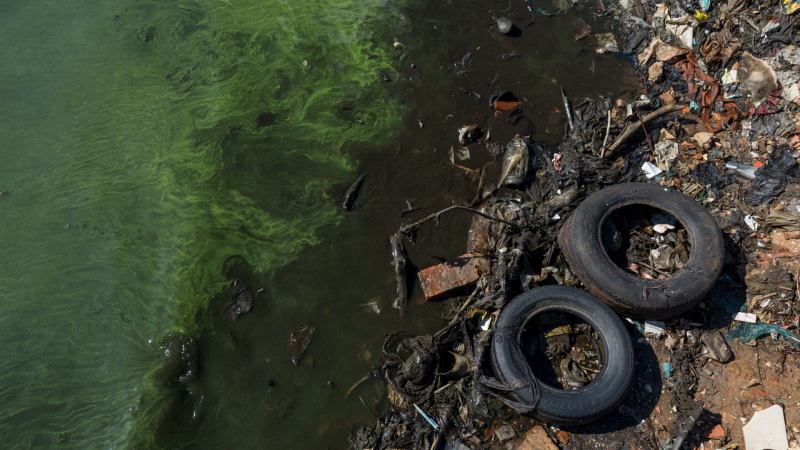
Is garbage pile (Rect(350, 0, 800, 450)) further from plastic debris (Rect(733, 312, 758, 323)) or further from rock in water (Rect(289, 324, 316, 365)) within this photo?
rock in water (Rect(289, 324, 316, 365))

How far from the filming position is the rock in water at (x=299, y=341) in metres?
3.34

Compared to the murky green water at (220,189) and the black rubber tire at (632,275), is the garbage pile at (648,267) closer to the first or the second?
the black rubber tire at (632,275)

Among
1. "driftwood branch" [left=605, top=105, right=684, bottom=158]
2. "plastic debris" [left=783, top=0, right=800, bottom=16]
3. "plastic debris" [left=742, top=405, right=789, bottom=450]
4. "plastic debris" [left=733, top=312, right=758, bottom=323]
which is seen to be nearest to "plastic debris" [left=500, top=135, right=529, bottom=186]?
"driftwood branch" [left=605, top=105, right=684, bottom=158]

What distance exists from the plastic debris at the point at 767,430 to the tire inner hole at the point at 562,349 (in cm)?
102

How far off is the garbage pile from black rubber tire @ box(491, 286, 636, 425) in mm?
33

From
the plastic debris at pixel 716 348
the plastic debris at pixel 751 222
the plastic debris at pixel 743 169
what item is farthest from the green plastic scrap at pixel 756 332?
the plastic debris at pixel 743 169

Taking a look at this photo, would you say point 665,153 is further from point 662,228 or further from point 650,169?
point 662,228

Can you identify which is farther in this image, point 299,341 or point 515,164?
point 515,164

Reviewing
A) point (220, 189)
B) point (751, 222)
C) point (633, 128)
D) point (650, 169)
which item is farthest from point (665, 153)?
point (220, 189)

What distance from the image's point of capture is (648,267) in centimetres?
341

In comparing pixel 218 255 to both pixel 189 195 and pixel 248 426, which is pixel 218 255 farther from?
pixel 248 426

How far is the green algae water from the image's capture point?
326cm

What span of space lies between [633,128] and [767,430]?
9.59 ft

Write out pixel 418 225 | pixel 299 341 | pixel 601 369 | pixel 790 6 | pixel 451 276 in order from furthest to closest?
pixel 790 6
pixel 418 225
pixel 451 276
pixel 299 341
pixel 601 369
